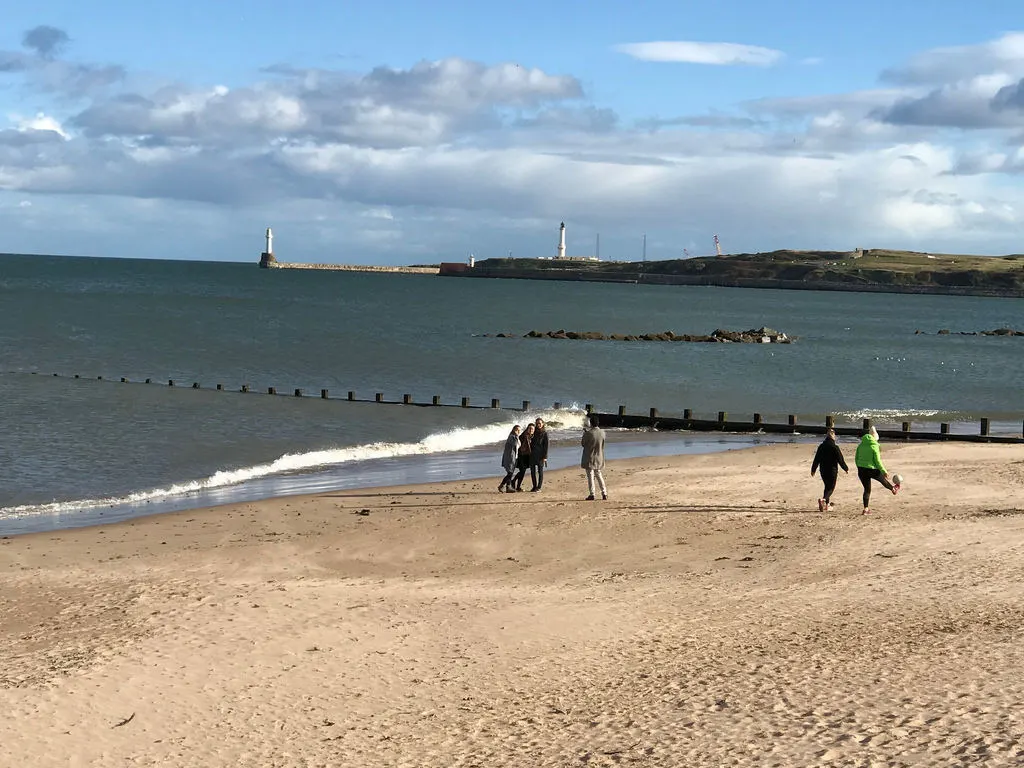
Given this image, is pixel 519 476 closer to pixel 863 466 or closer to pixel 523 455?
pixel 523 455

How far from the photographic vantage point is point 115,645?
13.2 metres

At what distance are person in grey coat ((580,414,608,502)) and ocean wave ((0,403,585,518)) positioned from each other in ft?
27.5

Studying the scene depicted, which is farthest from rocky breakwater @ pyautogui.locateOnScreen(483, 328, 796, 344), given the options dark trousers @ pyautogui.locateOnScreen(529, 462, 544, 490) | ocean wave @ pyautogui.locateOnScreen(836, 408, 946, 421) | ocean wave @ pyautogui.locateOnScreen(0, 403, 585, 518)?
dark trousers @ pyautogui.locateOnScreen(529, 462, 544, 490)

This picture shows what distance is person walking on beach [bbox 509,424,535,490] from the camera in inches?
932

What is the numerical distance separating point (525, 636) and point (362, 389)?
39852mm

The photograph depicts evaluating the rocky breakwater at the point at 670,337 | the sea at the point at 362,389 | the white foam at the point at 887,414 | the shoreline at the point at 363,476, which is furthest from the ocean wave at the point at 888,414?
the rocky breakwater at the point at 670,337

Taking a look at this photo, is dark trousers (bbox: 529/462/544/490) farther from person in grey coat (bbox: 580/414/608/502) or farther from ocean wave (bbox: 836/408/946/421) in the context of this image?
ocean wave (bbox: 836/408/946/421)

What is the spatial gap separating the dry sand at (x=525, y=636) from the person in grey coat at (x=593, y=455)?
2.33 ft

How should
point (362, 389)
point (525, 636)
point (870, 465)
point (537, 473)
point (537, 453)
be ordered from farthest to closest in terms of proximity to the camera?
1. point (362, 389)
2. point (537, 473)
3. point (537, 453)
4. point (870, 465)
5. point (525, 636)

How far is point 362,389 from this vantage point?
173ft

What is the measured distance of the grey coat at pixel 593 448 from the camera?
865 inches

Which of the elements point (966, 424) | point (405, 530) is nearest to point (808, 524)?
point (405, 530)

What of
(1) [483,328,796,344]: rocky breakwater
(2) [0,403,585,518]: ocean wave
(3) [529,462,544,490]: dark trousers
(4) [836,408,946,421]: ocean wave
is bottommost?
(2) [0,403,585,518]: ocean wave

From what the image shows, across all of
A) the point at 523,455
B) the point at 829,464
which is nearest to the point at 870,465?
the point at 829,464
